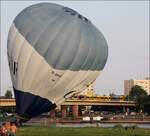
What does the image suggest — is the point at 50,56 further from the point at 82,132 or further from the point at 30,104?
the point at 82,132

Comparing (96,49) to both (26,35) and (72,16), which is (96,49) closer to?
(72,16)

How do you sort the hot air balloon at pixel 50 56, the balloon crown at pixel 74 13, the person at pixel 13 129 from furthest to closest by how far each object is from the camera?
the balloon crown at pixel 74 13 → the hot air balloon at pixel 50 56 → the person at pixel 13 129

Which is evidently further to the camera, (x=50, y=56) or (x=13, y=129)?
(x=50, y=56)

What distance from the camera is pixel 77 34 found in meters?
36.5

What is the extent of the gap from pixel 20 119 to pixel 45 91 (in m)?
4.36

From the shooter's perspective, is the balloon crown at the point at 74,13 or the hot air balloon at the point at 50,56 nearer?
the hot air balloon at the point at 50,56

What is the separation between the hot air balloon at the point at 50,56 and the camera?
35969mm

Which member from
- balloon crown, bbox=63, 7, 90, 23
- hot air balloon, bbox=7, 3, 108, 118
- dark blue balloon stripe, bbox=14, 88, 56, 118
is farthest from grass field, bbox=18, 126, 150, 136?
balloon crown, bbox=63, 7, 90, 23

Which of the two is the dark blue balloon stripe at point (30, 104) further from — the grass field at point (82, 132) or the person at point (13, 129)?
the grass field at point (82, 132)

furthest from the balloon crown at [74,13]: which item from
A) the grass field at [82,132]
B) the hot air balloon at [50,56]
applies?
the grass field at [82,132]

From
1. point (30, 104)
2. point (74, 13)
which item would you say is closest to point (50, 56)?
point (30, 104)

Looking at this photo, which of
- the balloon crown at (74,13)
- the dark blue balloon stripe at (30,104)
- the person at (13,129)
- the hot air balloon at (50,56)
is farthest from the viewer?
the balloon crown at (74,13)

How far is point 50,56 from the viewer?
118 ft

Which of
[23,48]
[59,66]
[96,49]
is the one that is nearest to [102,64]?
[96,49]
